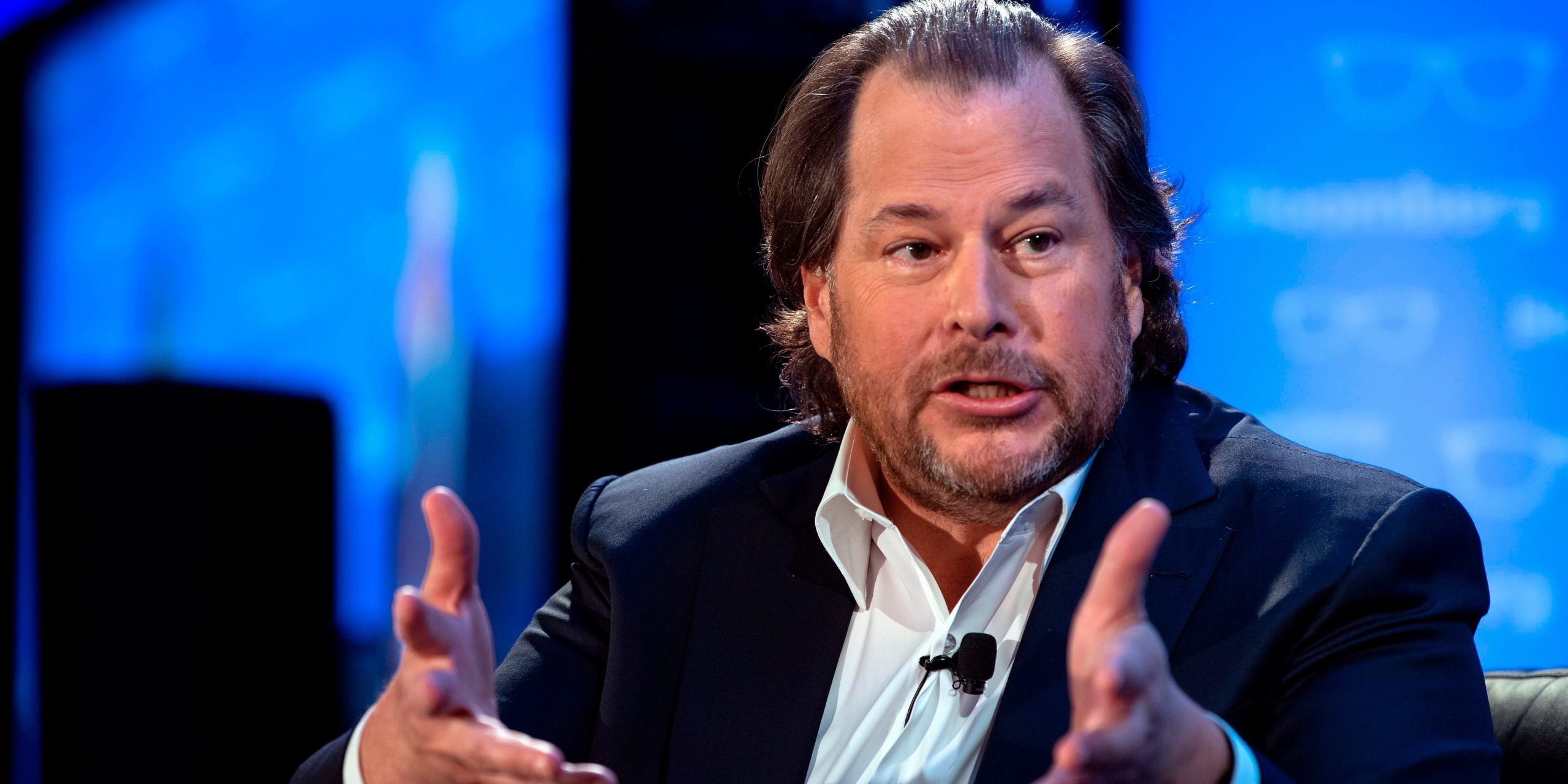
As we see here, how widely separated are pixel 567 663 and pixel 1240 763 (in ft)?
3.40

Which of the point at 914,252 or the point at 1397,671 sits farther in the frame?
the point at 914,252

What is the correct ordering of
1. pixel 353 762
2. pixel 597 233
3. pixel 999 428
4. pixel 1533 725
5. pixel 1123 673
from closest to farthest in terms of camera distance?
pixel 1123 673
pixel 353 762
pixel 1533 725
pixel 999 428
pixel 597 233

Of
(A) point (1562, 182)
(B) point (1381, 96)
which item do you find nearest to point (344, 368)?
(B) point (1381, 96)

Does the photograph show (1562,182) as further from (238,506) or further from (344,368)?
(238,506)

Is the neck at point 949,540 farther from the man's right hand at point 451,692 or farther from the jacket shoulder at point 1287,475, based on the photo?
the man's right hand at point 451,692

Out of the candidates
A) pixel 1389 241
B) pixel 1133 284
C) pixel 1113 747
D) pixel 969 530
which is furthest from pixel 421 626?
pixel 1389 241

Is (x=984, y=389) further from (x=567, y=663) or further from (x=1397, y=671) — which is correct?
(x=567, y=663)

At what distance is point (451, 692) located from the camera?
1202 mm

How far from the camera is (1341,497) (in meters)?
1.67

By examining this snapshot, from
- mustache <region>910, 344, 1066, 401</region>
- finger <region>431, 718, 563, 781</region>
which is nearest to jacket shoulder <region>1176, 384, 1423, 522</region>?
mustache <region>910, 344, 1066, 401</region>

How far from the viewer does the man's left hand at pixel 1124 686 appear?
1027mm

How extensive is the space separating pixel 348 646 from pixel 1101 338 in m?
2.17

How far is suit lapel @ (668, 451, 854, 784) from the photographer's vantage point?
1732 mm

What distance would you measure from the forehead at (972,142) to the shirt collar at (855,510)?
391 mm
